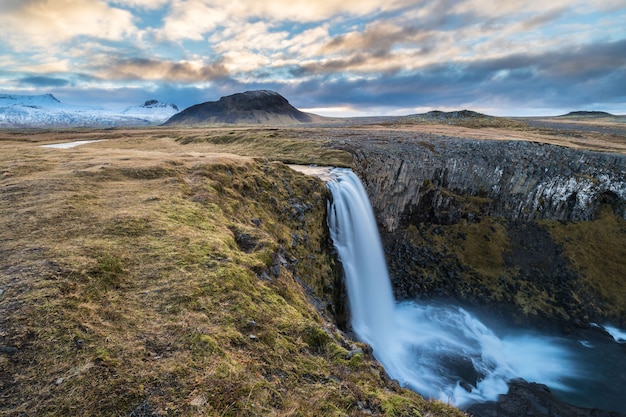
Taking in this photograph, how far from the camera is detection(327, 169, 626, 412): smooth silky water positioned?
71.7 ft

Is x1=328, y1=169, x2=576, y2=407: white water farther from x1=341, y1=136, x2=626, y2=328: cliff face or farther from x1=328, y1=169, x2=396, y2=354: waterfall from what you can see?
x1=341, y1=136, x2=626, y2=328: cliff face

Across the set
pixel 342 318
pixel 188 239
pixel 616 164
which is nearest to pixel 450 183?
pixel 616 164

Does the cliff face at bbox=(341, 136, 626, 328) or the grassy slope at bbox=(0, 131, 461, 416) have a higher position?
the grassy slope at bbox=(0, 131, 461, 416)

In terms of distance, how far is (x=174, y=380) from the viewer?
5867 millimetres

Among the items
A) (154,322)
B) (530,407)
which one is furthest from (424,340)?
(154,322)

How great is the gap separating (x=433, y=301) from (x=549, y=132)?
71.0 meters

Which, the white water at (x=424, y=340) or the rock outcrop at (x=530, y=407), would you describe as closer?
the rock outcrop at (x=530, y=407)

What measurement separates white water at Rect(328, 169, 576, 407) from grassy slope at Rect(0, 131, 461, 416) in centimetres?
1156

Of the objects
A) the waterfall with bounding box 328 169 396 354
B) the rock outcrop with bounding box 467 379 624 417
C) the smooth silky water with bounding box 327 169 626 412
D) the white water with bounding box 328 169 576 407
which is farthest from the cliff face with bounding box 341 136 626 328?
the rock outcrop with bounding box 467 379 624 417

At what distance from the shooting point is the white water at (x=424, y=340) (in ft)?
70.9

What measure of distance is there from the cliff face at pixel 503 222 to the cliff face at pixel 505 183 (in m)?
0.13

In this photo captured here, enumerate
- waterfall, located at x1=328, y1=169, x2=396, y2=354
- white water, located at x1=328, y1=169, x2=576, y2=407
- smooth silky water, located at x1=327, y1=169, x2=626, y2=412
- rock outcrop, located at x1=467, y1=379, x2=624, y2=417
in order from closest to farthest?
rock outcrop, located at x1=467, y1=379, x2=624, y2=417 → white water, located at x1=328, y1=169, x2=576, y2=407 → smooth silky water, located at x1=327, y1=169, x2=626, y2=412 → waterfall, located at x1=328, y1=169, x2=396, y2=354

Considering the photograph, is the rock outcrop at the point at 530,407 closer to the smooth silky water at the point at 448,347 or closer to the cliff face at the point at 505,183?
the smooth silky water at the point at 448,347

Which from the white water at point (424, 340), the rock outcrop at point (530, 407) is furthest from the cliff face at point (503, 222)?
the rock outcrop at point (530, 407)
